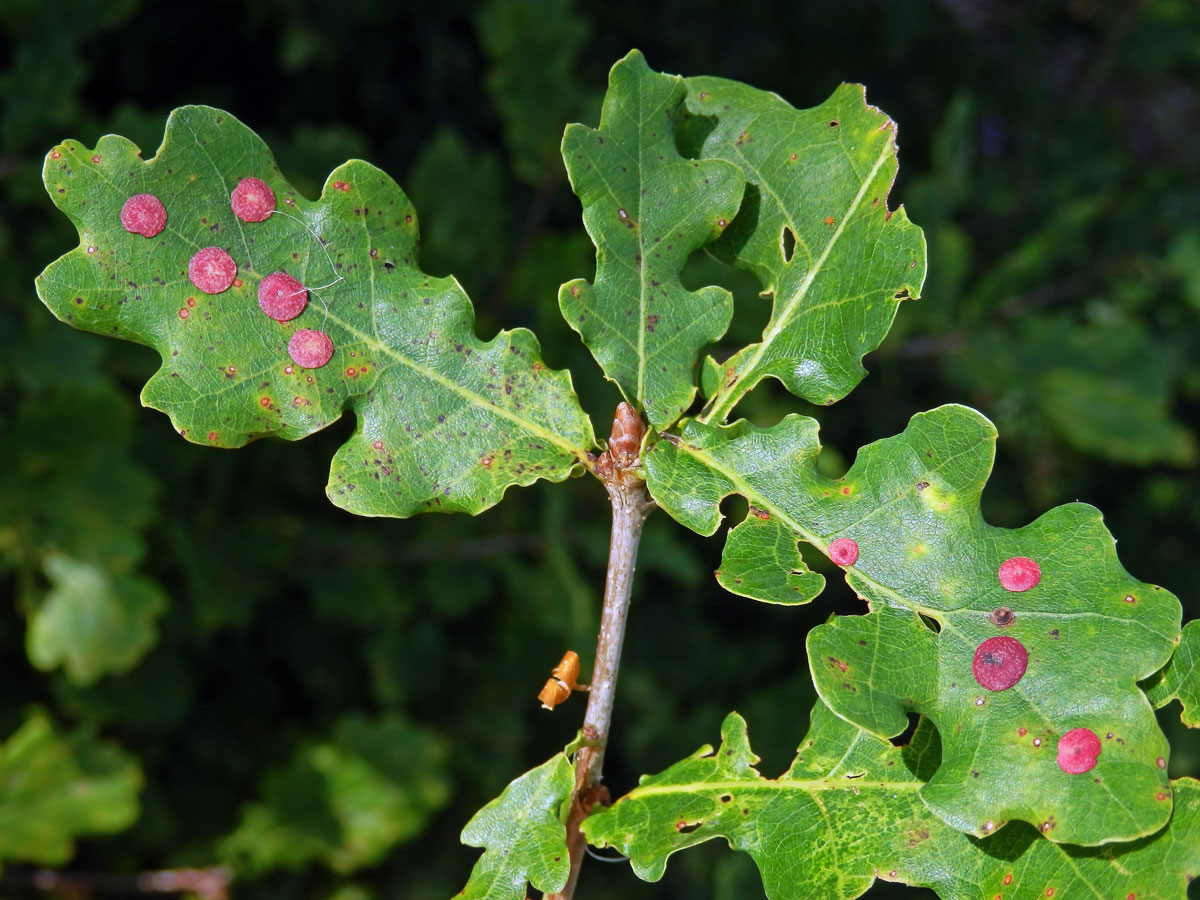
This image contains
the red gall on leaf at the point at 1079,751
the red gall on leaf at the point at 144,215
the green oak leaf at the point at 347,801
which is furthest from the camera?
the green oak leaf at the point at 347,801

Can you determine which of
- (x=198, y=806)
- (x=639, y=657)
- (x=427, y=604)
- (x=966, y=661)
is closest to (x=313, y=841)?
(x=198, y=806)

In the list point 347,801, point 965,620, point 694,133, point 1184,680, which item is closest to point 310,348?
point 694,133

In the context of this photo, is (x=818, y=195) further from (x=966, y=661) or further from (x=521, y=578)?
(x=521, y=578)

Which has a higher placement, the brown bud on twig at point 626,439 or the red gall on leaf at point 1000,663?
the brown bud on twig at point 626,439

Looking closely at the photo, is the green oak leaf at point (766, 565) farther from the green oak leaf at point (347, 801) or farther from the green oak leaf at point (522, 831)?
the green oak leaf at point (347, 801)

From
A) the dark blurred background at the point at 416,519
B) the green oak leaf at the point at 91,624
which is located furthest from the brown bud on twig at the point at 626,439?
the green oak leaf at the point at 91,624

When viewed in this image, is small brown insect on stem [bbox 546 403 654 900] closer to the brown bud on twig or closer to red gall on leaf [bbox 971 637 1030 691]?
the brown bud on twig
